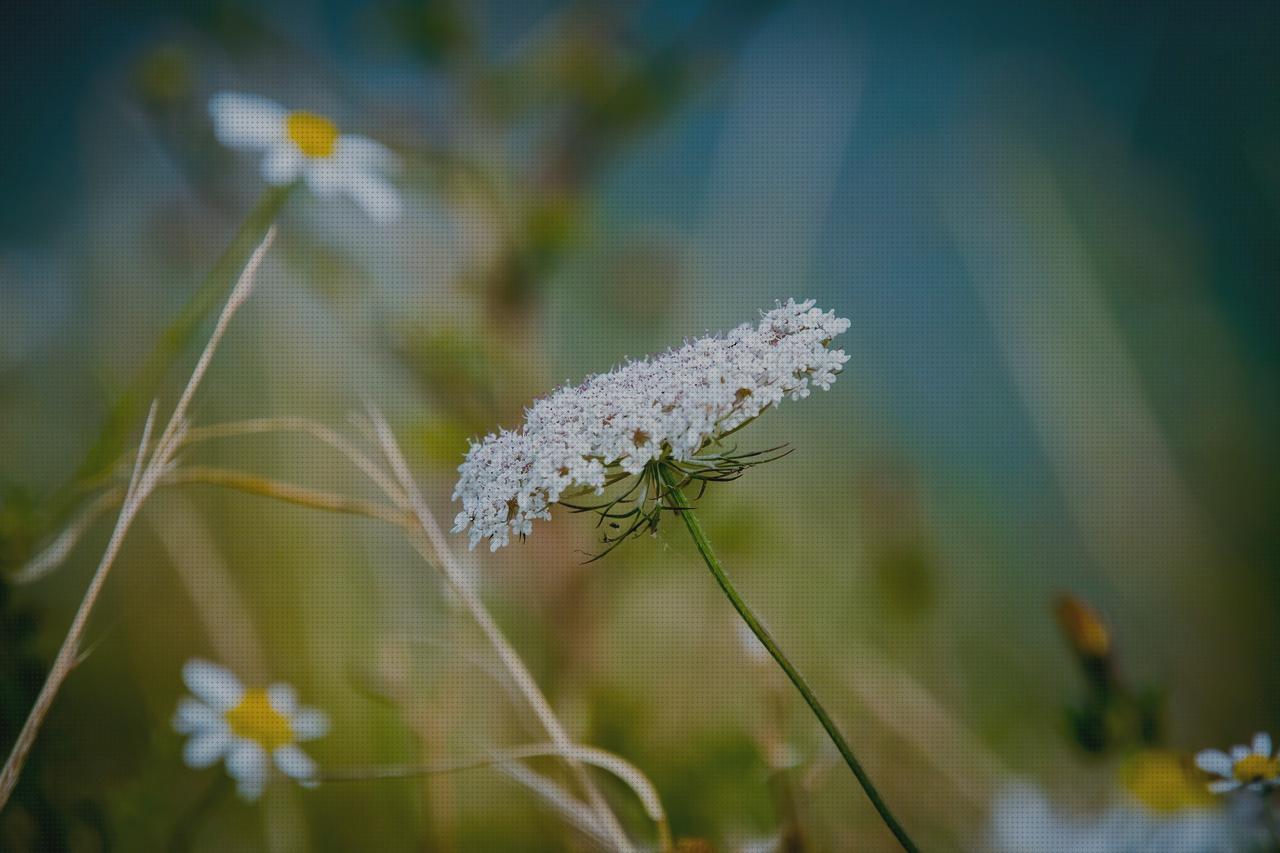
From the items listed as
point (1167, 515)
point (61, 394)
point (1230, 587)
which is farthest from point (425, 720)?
point (1230, 587)

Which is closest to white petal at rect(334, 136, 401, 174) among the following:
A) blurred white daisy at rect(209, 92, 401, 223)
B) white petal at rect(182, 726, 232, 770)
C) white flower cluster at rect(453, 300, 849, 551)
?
blurred white daisy at rect(209, 92, 401, 223)

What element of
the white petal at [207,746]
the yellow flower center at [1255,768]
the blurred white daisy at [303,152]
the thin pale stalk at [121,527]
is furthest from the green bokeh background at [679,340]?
the yellow flower center at [1255,768]

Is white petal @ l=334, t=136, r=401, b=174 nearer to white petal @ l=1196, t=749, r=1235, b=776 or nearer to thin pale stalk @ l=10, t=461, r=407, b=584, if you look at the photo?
thin pale stalk @ l=10, t=461, r=407, b=584

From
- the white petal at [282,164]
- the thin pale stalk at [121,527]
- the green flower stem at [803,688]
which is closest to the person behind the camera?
the green flower stem at [803,688]

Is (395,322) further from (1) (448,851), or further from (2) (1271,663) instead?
(2) (1271,663)

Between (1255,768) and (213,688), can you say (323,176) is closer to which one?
(213,688)

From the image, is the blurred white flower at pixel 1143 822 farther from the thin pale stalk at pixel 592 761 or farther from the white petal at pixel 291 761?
the white petal at pixel 291 761

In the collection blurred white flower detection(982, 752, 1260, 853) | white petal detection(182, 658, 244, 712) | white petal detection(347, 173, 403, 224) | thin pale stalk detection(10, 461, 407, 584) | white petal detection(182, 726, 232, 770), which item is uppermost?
white petal detection(347, 173, 403, 224)
